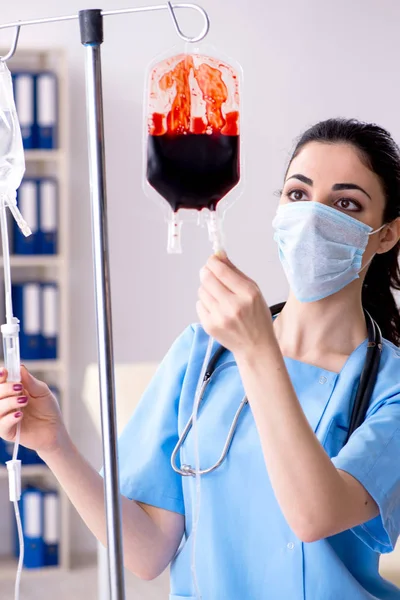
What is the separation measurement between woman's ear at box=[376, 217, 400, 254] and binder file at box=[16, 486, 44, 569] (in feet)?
7.12

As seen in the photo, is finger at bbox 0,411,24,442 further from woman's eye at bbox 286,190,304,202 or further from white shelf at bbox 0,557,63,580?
white shelf at bbox 0,557,63,580

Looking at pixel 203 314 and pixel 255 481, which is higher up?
pixel 203 314

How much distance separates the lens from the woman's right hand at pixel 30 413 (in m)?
0.98

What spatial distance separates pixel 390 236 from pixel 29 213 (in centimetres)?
201

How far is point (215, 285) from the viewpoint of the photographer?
88 centimetres

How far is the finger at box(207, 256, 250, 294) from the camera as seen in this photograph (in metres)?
0.86

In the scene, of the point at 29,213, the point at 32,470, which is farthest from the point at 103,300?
the point at 32,470

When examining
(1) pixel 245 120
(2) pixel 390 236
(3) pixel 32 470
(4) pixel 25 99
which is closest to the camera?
(2) pixel 390 236

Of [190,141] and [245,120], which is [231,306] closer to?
[190,141]

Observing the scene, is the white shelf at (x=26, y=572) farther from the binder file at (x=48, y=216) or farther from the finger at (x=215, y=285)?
the finger at (x=215, y=285)

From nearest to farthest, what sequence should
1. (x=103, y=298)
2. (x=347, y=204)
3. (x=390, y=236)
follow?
(x=103, y=298) → (x=347, y=204) → (x=390, y=236)

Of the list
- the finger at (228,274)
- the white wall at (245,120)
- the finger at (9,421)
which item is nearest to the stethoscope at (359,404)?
the finger at (9,421)

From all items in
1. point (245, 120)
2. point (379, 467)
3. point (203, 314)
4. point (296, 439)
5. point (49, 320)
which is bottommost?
point (49, 320)

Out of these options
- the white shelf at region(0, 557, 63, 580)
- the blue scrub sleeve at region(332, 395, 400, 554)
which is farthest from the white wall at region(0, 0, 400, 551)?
the blue scrub sleeve at region(332, 395, 400, 554)
